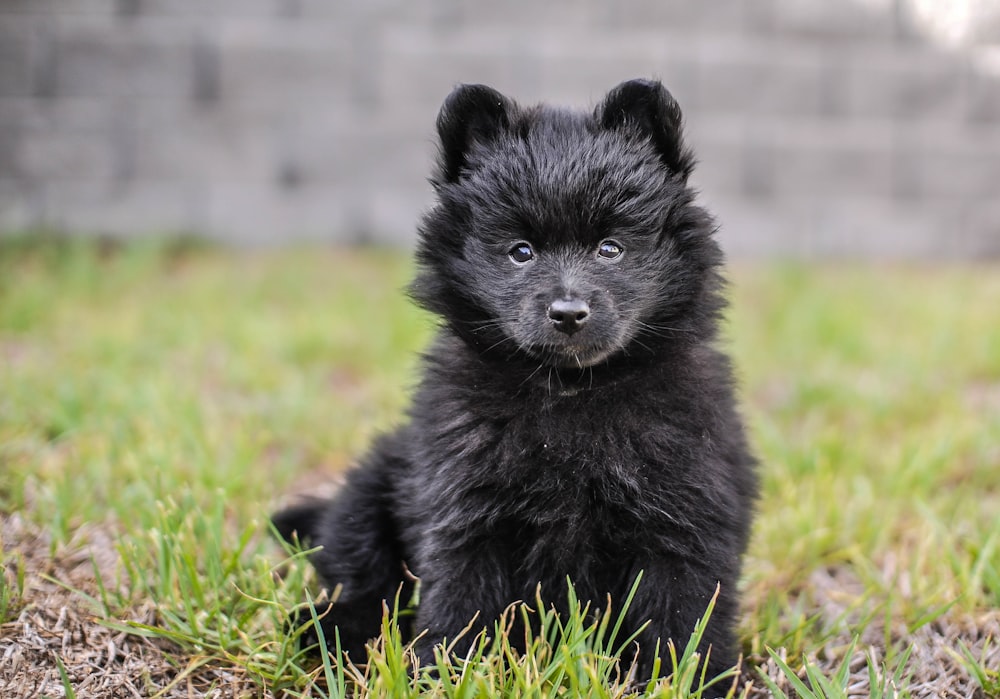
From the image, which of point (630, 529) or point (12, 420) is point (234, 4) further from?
point (630, 529)

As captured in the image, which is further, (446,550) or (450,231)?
(450,231)

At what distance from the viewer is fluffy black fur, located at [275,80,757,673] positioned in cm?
244

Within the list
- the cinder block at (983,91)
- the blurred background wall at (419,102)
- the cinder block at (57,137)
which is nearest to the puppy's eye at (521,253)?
the blurred background wall at (419,102)

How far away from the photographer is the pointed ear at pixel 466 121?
267 centimetres

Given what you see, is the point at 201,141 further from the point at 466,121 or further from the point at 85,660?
the point at 85,660

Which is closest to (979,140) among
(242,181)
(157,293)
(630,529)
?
(242,181)

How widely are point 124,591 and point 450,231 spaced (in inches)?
55.1

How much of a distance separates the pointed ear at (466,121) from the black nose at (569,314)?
56 centimetres

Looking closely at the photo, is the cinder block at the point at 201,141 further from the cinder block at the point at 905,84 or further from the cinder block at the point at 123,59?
the cinder block at the point at 905,84

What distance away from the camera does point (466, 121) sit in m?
2.71

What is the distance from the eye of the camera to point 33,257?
7.21 meters

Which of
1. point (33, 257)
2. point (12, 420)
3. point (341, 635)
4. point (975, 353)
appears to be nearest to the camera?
point (341, 635)

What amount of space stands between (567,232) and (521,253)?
15 centimetres

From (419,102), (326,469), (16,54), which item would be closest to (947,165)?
(419,102)
